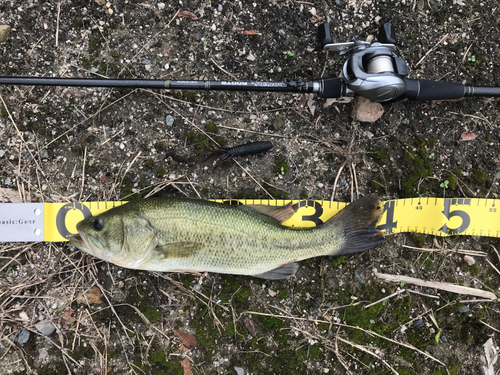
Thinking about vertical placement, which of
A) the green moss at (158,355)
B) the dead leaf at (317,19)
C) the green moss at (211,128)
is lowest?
the green moss at (158,355)

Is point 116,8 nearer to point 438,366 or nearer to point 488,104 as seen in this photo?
point 488,104

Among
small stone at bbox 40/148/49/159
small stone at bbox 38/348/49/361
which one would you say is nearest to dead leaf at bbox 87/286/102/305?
small stone at bbox 38/348/49/361

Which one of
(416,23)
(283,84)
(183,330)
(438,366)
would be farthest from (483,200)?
(183,330)

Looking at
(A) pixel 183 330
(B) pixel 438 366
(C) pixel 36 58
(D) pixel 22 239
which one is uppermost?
(C) pixel 36 58

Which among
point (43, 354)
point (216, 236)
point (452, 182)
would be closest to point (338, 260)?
point (216, 236)

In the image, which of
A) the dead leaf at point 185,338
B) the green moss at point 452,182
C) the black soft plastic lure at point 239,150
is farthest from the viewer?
the green moss at point 452,182

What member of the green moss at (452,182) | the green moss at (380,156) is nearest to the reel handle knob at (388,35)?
the green moss at (380,156)

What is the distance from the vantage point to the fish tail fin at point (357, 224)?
339 cm

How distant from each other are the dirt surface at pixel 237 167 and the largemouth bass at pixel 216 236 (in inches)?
15.2

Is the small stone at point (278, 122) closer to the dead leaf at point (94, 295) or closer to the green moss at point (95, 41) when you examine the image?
the green moss at point (95, 41)

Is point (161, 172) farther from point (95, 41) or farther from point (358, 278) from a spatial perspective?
point (358, 278)

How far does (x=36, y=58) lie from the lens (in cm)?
362

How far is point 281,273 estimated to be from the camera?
11.3ft

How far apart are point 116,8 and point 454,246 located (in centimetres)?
482
